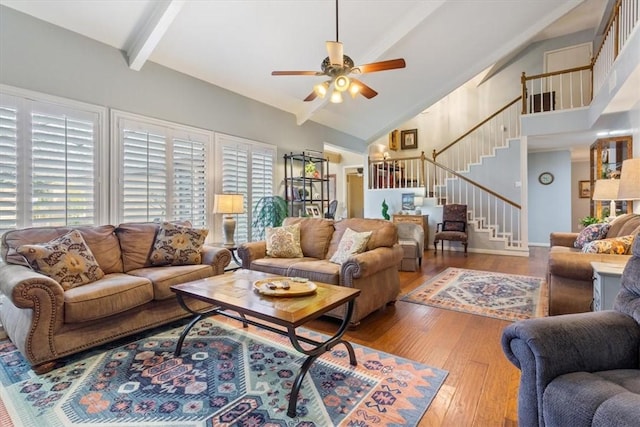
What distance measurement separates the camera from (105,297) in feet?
7.77

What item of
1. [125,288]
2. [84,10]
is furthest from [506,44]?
[125,288]

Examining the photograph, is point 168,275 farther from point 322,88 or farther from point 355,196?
point 355,196

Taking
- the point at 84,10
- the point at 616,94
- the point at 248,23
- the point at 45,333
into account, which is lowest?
the point at 45,333

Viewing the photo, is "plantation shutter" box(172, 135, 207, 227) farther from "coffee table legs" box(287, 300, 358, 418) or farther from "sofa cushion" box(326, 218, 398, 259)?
"coffee table legs" box(287, 300, 358, 418)

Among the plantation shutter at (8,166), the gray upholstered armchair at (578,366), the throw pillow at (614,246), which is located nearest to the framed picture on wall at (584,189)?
the throw pillow at (614,246)

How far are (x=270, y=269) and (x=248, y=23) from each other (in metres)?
2.80

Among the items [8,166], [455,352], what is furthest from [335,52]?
[8,166]

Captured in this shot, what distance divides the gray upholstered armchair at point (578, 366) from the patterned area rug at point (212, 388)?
685 millimetres

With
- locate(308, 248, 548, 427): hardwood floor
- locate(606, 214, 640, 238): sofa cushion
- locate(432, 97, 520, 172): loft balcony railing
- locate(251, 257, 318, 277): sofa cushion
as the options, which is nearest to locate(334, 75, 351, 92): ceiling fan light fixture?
locate(251, 257, 318, 277): sofa cushion

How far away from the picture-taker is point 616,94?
13.1 feet

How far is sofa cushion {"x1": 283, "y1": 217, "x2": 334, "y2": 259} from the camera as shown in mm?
3736

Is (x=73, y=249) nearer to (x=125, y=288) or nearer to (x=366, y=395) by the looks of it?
(x=125, y=288)

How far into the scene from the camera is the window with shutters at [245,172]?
4.59m

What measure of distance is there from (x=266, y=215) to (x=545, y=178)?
23.3 ft
